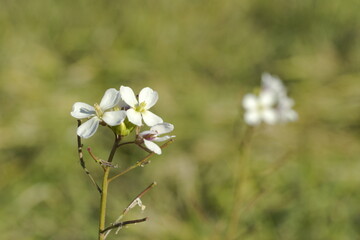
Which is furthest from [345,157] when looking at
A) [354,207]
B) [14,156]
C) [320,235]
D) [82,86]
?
[14,156]

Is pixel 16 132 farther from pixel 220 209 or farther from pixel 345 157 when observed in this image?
pixel 345 157

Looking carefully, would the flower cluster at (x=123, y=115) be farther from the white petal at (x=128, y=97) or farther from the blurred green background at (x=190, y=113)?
the blurred green background at (x=190, y=113)

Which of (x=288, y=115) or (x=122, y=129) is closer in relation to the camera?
(x=122, y=129)

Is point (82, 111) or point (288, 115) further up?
point (288, 115)

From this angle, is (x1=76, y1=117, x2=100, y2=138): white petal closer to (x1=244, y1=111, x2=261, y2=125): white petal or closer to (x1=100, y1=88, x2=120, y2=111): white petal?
(x1=100, y1=88, x2=120, y2=111): white petal

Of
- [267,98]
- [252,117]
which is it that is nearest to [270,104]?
[267,98]

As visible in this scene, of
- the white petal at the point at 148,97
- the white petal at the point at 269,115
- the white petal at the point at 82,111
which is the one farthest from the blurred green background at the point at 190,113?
the white petal at the point at 82,111

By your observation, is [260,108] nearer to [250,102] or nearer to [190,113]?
[250,102]

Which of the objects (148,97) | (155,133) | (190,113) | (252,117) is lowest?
(155,133)
